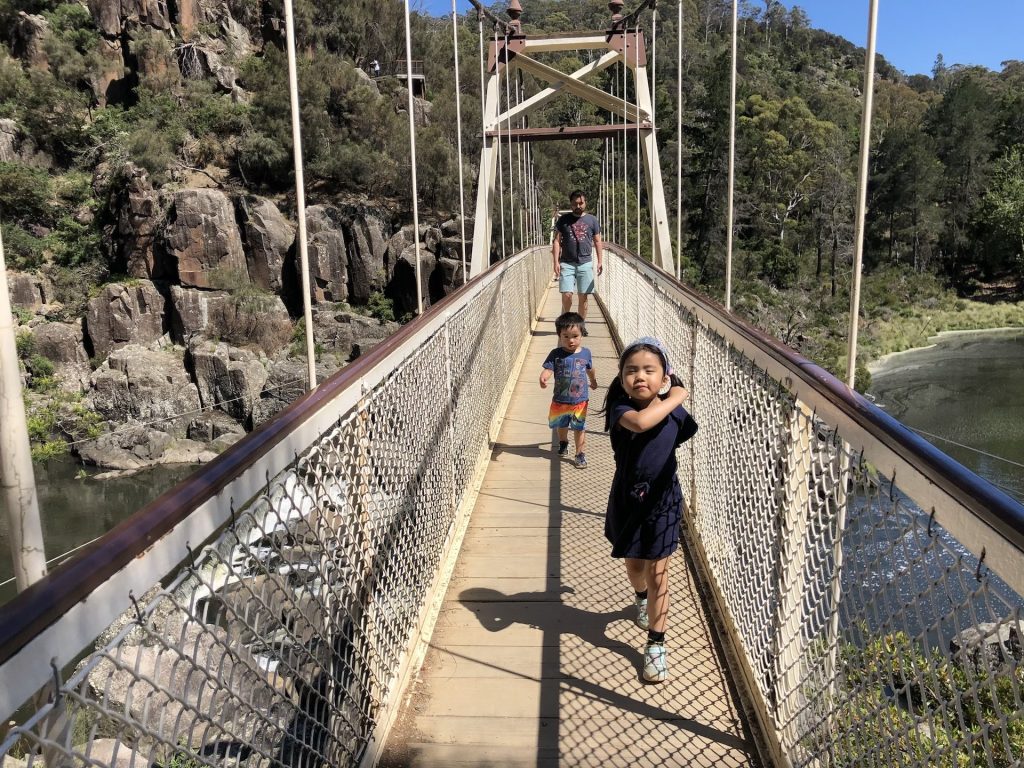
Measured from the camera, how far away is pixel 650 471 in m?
2.02

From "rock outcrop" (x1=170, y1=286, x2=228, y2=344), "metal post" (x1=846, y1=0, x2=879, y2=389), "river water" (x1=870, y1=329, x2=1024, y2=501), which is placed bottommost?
"river water" (x1=870, y1=329, x2=1024, y2=501)

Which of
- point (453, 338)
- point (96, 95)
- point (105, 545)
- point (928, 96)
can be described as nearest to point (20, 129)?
point (96, 95)

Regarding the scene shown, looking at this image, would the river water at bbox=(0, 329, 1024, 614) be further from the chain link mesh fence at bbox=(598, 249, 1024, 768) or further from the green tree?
the chain link mesh fence at bbox=(598, 249, 1024, 768)

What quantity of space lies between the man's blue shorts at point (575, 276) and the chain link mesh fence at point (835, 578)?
119 inches

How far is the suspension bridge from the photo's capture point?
0.92 m

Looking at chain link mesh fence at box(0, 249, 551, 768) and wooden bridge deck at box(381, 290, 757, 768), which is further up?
chain link mesh fence at box(0, 249, 551, 768)

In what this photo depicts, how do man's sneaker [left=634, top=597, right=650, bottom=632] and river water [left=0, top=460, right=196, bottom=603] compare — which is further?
river water [left=0, top=460, right=196, bottom=603]

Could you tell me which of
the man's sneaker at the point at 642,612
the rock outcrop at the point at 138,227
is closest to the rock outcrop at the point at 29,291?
the rock outcrop at the point at 138,227

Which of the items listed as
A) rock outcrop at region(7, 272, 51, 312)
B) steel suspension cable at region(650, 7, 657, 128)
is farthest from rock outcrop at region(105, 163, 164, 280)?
steel suspension cable at region(650, 7, 657, 128)

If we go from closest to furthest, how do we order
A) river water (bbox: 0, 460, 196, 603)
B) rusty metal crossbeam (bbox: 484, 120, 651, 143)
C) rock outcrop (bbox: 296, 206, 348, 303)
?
rusty metal crossbeam (bbox: 484, 120, 651, 143)
river water (bbox: 0, 460, 196, 603)
rock outcrop (bbox: 296, 206, 348, 303)

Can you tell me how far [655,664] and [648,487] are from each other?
1.46 feet

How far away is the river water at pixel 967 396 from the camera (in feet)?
69.9

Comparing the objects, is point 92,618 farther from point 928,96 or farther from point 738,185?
point 928,96

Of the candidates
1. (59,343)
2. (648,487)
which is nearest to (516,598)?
(648,487)
